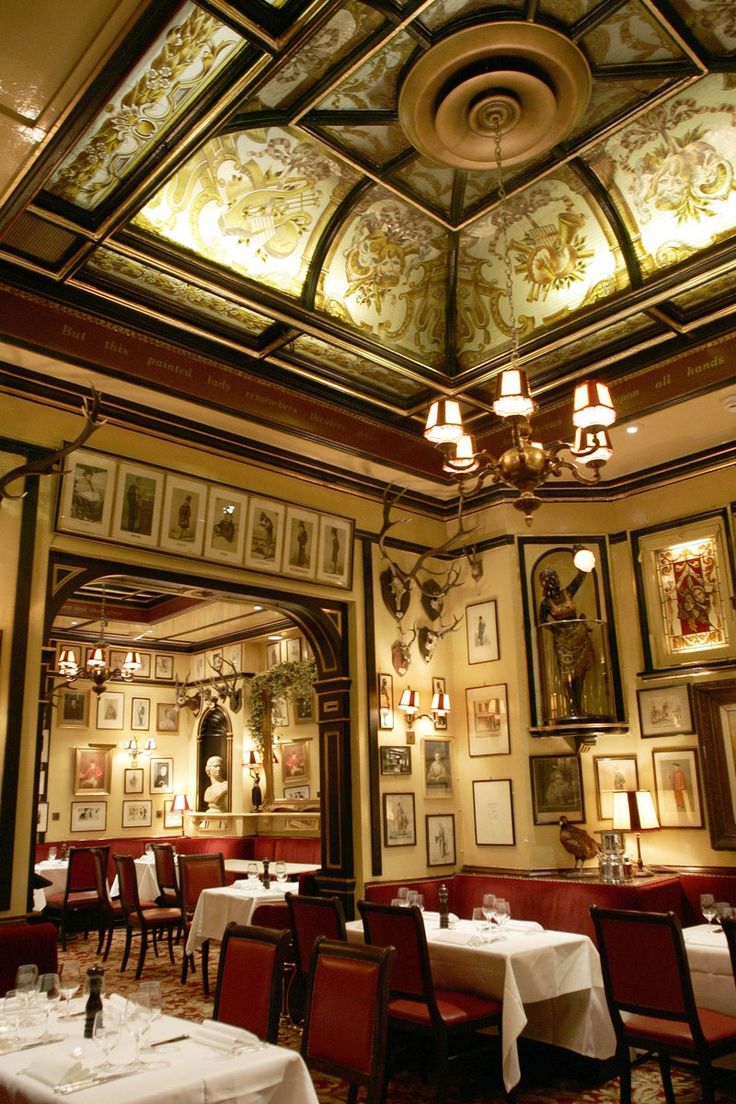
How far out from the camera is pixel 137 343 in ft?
20.5

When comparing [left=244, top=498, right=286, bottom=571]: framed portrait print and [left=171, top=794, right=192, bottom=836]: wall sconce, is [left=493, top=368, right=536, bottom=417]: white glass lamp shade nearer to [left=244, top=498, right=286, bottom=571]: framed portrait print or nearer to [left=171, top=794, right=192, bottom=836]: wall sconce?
[left=244, top=498, right=286, bottom=571]: framed portrait print

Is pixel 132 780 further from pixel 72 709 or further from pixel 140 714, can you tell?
pixel 72 709

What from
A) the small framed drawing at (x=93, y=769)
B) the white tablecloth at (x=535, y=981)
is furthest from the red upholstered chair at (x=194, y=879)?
the small framed drawing at (x=93, y=769)

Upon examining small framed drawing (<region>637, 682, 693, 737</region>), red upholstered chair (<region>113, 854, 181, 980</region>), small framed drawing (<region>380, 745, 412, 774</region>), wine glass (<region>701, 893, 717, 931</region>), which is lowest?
red upholstered chair (<region>113, 854, 181, 980</region>)

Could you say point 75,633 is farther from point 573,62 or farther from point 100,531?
point 573,62

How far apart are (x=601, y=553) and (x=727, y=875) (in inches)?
118

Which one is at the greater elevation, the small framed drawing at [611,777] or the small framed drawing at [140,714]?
the small framed drawing at [140,714]

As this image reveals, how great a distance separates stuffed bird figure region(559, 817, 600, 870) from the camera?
283 inches

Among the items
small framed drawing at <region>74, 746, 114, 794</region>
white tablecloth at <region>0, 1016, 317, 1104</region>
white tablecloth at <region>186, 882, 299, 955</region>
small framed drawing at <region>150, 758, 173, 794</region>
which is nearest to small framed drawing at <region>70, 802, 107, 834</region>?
small framed drawing at <region>74, 746, 114, 794</region>

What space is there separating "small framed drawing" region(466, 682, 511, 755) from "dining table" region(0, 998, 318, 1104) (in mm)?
5050

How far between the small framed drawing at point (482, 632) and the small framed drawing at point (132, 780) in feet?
23.4

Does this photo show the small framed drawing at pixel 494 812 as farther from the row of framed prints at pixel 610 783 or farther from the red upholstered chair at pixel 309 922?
the red upholstered chair at pixel 309 922

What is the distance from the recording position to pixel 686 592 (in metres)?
7.69

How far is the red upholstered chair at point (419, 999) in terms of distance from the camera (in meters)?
4.62
